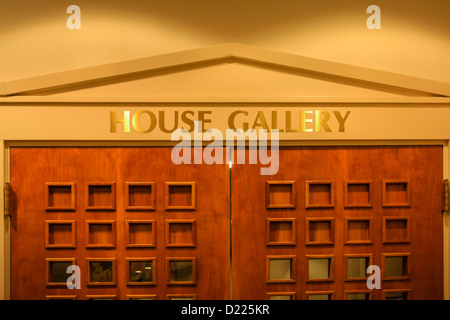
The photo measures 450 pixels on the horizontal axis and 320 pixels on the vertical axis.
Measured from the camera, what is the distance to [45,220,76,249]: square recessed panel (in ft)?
9.09

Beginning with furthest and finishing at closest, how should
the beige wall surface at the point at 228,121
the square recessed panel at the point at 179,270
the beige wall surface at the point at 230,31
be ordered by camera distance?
1. the beige wall surface at the point at 230,31
2. the square recessed panel at the point at 179,270
3. the beige wall surface at the point at 228,121

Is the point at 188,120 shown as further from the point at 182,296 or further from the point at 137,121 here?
the point at 182,296

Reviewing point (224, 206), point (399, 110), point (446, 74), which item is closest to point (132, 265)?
point (224, 206)

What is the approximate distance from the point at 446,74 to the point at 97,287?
3.53 m

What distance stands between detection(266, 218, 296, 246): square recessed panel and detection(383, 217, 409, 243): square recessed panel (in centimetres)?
76

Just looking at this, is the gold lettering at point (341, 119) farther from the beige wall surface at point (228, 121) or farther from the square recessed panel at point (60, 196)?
the square recessed panel at point (60, 196)

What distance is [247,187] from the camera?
2834mm

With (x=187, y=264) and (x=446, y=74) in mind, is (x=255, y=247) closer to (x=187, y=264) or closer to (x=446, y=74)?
(x=187, y=264)

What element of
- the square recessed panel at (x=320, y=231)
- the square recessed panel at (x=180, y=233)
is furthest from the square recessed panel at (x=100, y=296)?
the square recessed panel at (x=320, y=231)

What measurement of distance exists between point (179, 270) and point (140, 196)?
26.7 inches

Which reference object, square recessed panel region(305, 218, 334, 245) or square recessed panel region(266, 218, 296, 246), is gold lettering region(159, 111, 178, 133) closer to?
square recessed panel region(266, 218, 296, 246)

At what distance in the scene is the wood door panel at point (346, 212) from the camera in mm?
2832

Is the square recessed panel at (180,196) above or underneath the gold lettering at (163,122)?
underneath

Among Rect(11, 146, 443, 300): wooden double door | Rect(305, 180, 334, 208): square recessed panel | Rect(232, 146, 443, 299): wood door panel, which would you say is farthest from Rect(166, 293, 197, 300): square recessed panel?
Rect(305, 180, 334, 208): square recessed panel
